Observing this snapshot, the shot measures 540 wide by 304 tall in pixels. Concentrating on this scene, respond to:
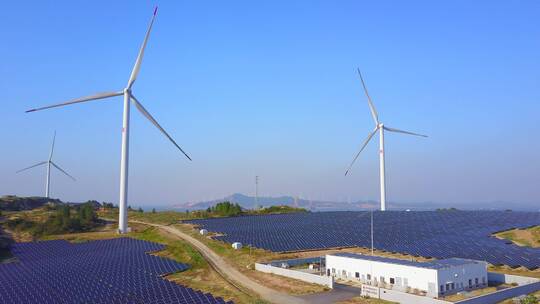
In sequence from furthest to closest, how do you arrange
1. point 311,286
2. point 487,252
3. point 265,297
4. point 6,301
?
1. point 487,252
2. point 311,286
3. point 265,297
4. point 6,301

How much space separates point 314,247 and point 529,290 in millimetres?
32208

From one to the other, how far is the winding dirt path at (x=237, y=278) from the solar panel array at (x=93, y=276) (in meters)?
5.69

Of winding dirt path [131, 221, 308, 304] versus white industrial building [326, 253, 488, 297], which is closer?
winding dirt path [131, 221, 308, 304]

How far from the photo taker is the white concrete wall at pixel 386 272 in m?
44.4

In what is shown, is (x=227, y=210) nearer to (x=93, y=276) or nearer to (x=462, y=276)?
(x=93, y=276)

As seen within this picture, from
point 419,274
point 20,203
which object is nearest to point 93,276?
point 419,274

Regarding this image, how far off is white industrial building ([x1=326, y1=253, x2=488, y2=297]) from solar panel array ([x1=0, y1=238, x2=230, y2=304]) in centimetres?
2044

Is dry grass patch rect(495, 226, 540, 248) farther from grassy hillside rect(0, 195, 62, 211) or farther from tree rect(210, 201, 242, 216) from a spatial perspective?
grassy hillside rect(0, 195, 62, 211)

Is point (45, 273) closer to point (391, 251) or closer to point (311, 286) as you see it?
point (311, 286)

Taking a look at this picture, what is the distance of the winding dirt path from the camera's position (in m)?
43.4

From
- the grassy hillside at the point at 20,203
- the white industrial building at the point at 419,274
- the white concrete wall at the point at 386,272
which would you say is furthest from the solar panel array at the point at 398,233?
the grassy hillside at the point at 20,203

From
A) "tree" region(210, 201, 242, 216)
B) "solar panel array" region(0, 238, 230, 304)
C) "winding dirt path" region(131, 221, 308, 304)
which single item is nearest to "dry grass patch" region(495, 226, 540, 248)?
"winding dirt path" region(131, 221, 308, 304)

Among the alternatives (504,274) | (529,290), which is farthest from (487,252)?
(529,290)

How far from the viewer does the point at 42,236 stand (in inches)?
3873
